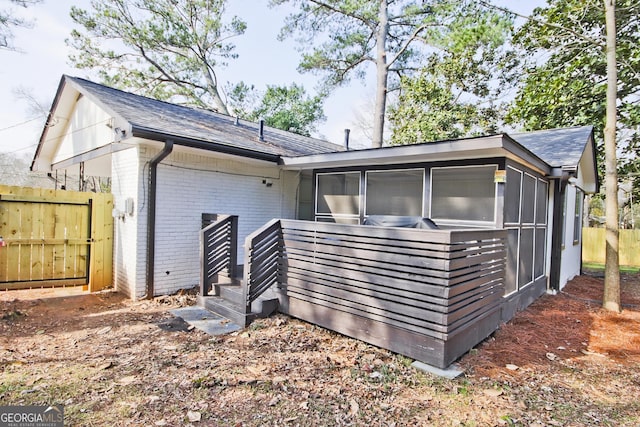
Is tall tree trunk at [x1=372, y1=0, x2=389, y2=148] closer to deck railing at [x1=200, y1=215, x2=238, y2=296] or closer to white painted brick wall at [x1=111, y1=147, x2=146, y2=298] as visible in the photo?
deck railing at [x1=200, y1=215, x2=238, y2=296]

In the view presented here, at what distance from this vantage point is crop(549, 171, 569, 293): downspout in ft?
21.9

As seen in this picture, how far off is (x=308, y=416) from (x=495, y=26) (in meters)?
11.6

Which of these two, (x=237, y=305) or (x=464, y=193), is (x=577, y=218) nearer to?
(x=464, y=193)

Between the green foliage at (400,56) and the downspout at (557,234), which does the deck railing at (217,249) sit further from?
the green foliage at (400,56)

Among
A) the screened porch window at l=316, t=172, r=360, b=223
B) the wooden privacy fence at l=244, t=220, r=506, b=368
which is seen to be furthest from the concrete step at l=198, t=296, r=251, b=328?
the screened porch window at l=316, t=172, r=360, b=223

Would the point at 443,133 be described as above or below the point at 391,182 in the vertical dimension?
above

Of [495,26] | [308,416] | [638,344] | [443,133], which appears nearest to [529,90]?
[495,26]

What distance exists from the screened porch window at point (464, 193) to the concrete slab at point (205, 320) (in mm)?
A: 3481

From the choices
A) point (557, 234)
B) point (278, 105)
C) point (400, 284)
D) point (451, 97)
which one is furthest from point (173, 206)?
point (278, 105)

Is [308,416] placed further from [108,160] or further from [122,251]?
[108,160]

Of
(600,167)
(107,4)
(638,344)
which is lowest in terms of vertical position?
(638,344)

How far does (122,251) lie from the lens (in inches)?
227

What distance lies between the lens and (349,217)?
6.43 meters

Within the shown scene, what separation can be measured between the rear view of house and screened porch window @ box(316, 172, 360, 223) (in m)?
0.03
